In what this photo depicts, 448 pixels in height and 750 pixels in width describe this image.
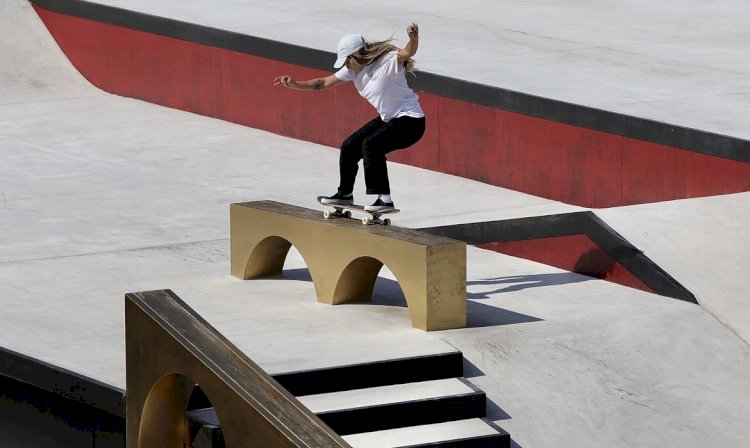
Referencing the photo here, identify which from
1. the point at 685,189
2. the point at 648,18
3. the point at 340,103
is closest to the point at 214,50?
the point at 340,103

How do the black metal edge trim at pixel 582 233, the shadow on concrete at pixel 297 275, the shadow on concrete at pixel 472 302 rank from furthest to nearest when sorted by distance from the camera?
the shadow on concrete at pixel 297 275
the black metal edge trim at pixel 582 233
the shadow on concrete at pixel 472 302

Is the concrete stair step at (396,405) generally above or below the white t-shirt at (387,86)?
below

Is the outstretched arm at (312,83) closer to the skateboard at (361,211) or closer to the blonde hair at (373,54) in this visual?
the blonde hair at (373,54)

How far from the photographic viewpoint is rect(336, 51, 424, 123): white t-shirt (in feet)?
32.0

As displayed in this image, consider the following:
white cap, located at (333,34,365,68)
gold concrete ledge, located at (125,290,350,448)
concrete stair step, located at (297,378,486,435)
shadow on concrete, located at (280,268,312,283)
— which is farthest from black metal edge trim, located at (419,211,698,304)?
gold concrete ledge, located at (125,290,350,448)

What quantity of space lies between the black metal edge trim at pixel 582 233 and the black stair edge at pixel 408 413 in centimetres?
219

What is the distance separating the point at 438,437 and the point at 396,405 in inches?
12.0

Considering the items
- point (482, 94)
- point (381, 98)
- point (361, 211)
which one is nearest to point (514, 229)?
point (361, 211)

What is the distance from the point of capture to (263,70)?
1606 cm

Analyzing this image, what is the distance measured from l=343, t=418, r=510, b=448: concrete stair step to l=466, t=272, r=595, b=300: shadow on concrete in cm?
203

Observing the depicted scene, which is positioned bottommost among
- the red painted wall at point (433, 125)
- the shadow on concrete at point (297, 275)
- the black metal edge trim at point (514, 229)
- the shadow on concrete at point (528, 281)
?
the shadow on concrete at point (297, 275)

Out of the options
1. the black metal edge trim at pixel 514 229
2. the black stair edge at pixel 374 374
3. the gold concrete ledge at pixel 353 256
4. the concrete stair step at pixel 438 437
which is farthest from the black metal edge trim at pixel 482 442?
the black metal edge trim at pixel 514 229

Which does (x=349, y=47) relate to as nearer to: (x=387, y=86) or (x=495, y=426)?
(x=387, y=86)

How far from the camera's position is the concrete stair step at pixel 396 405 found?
8.14m
